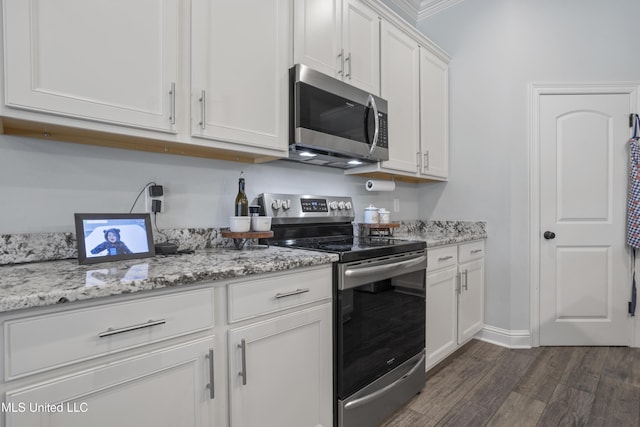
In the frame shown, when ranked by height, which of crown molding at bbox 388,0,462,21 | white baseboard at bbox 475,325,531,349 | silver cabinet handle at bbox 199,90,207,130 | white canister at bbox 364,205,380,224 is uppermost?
crown molding at bbox 388,0,462,21

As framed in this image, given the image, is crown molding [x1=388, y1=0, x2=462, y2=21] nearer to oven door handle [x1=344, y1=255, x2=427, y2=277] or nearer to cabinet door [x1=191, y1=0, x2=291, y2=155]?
cabinet door [x1=191, y1=0, x2=291, y2=155]

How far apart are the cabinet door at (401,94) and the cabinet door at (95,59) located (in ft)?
4.71

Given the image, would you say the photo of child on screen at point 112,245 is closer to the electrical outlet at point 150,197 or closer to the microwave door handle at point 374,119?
the electrical outlet at point 150,197

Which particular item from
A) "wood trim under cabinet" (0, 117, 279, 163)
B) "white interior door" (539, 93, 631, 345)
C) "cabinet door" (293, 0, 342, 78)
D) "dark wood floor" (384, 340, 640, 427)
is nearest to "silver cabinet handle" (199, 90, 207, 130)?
"wood trim under cabinet" (0, 117, 279, 163)

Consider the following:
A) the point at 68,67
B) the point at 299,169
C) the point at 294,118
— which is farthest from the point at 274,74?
the point at 68,67

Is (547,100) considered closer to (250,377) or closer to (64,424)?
(250,377)

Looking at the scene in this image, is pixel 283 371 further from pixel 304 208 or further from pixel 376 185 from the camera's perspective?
pixel 376 185

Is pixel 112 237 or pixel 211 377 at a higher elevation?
pixel 112 237

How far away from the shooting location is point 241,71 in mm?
1493

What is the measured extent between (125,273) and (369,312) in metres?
1.04

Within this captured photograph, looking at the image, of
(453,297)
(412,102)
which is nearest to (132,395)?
(453,297)

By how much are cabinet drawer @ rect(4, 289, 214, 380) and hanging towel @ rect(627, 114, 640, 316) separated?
3.07 meters

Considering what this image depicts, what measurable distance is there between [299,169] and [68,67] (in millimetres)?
1281

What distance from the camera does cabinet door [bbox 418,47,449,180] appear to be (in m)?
2.64
